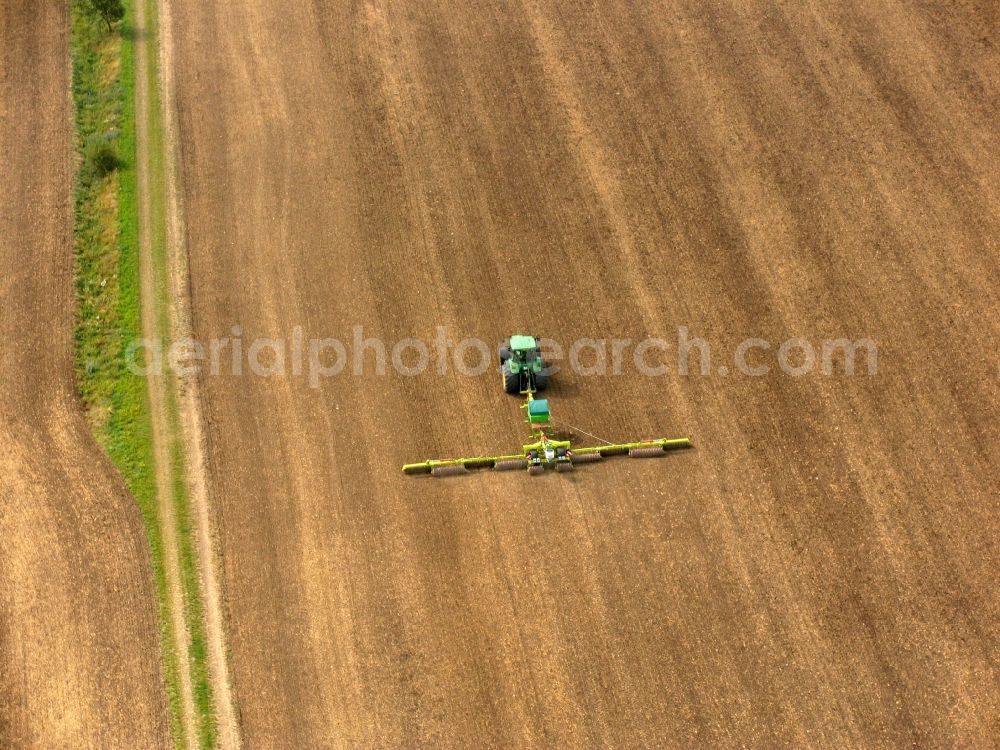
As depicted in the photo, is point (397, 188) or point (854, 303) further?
point (397, 188)

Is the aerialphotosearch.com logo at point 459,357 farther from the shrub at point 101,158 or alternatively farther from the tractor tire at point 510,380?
the shrub at point 101,158

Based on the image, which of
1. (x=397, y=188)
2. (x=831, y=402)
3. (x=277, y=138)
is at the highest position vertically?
(x=277, y=138)

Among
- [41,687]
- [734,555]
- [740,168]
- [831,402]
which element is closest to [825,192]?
[740,168]

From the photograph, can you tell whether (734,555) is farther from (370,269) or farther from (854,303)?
(370,269)

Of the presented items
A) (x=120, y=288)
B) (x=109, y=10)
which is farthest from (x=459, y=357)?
(x=109, y=10)

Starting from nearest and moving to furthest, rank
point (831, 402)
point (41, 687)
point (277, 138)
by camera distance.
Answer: point (41, 687) < point (831, 402) < point (277, 138)

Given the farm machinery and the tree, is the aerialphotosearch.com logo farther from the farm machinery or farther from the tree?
the tree

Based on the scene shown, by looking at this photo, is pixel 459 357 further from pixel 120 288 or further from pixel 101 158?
pixel 101 158
